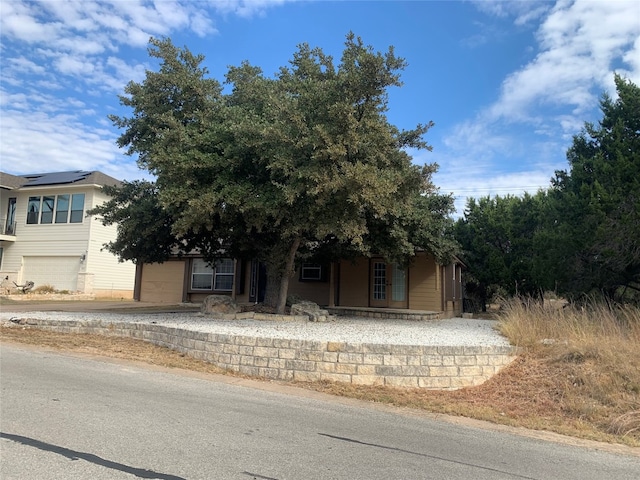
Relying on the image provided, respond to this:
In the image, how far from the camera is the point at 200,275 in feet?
77.0

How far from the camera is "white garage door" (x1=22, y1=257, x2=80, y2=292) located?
92.2 feet

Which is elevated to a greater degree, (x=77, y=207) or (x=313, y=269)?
(x=77, y=207)

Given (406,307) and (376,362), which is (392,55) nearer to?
(376,362)

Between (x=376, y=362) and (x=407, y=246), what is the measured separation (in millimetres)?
6996

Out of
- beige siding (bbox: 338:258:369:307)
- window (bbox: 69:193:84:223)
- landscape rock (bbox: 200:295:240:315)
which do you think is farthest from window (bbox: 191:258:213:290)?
window (bbox: 69:193:84:223)

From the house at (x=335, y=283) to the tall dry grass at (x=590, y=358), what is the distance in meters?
7.69

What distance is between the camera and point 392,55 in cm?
1088

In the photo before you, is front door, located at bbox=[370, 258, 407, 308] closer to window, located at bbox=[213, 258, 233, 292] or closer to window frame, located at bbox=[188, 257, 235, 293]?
window frame, located at bbox=[188, 257, 235, 293]

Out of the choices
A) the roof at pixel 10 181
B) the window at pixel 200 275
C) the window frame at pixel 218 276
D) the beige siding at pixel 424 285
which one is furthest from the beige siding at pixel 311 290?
the roof at pixel 10 181

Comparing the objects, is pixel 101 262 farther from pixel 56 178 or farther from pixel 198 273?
pixel 198 273

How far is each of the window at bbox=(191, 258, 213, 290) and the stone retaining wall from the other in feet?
46.2

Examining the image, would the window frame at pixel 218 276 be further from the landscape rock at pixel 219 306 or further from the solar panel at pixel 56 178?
the solar panel at pixel 56 178

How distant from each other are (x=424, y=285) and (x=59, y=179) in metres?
23.7

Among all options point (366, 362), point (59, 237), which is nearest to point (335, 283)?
point (366, 362)
